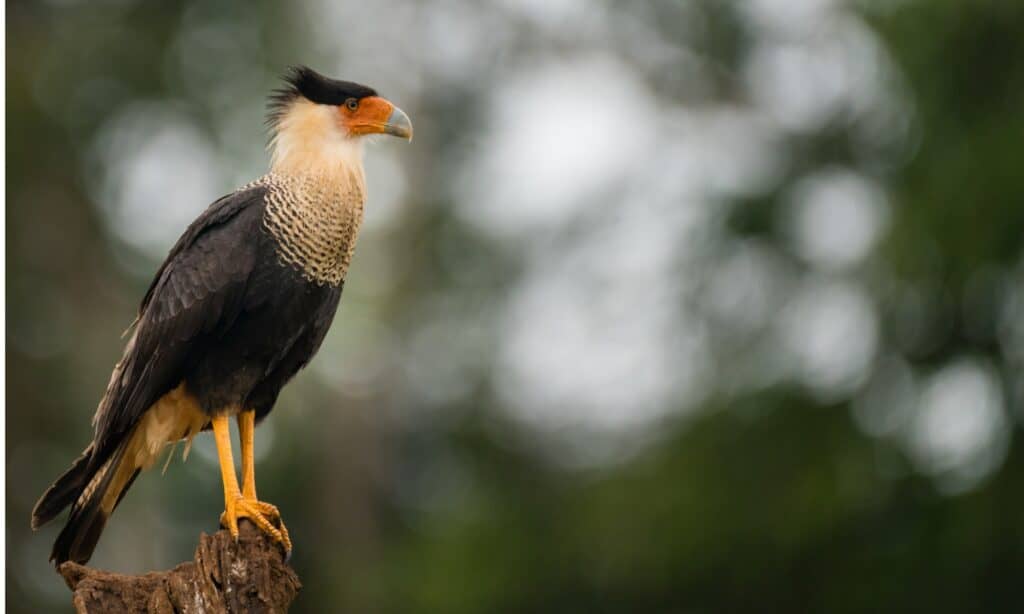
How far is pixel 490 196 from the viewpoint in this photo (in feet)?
62.0

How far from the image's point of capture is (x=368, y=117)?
20.7 ft

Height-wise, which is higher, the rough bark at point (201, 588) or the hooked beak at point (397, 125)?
the hooked beak at point (397, 125)

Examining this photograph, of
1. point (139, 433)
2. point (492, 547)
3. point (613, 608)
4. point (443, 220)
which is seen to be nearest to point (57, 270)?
point (443, 220)

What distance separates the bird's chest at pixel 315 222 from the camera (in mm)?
5887

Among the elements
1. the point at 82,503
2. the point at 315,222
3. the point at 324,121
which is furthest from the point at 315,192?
the point at 82,503

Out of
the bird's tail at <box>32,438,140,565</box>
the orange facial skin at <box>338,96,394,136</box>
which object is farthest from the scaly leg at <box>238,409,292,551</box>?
the orange facial skin at <box>338,96,394,136</box>

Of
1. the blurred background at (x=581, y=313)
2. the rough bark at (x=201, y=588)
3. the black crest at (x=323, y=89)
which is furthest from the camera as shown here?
the blurred background at (x=581, y=313)

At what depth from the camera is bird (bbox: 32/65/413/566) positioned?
5.87 m

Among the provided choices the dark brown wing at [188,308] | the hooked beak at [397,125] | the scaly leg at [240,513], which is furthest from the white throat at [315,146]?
the scaly leg at [240,513]

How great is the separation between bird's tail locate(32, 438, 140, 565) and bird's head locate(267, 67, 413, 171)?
1391mm

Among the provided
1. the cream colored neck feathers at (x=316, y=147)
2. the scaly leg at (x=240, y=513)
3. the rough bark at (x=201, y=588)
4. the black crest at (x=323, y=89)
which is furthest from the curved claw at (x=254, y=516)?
the black crest at (x=323, y=89)

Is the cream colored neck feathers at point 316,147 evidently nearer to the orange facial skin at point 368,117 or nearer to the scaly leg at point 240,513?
the orange facial skin at point 368,117

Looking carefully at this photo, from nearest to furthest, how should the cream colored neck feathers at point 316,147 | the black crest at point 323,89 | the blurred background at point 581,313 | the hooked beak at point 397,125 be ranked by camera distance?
1. the cream colored neck feathers at point 316,147
2. the hooked beak at point 397,125
3. the black crest at point 323,89
4. the blurred background at point 581,313

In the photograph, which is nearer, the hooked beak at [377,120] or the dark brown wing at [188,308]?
the dark brown wing at [188,308]
